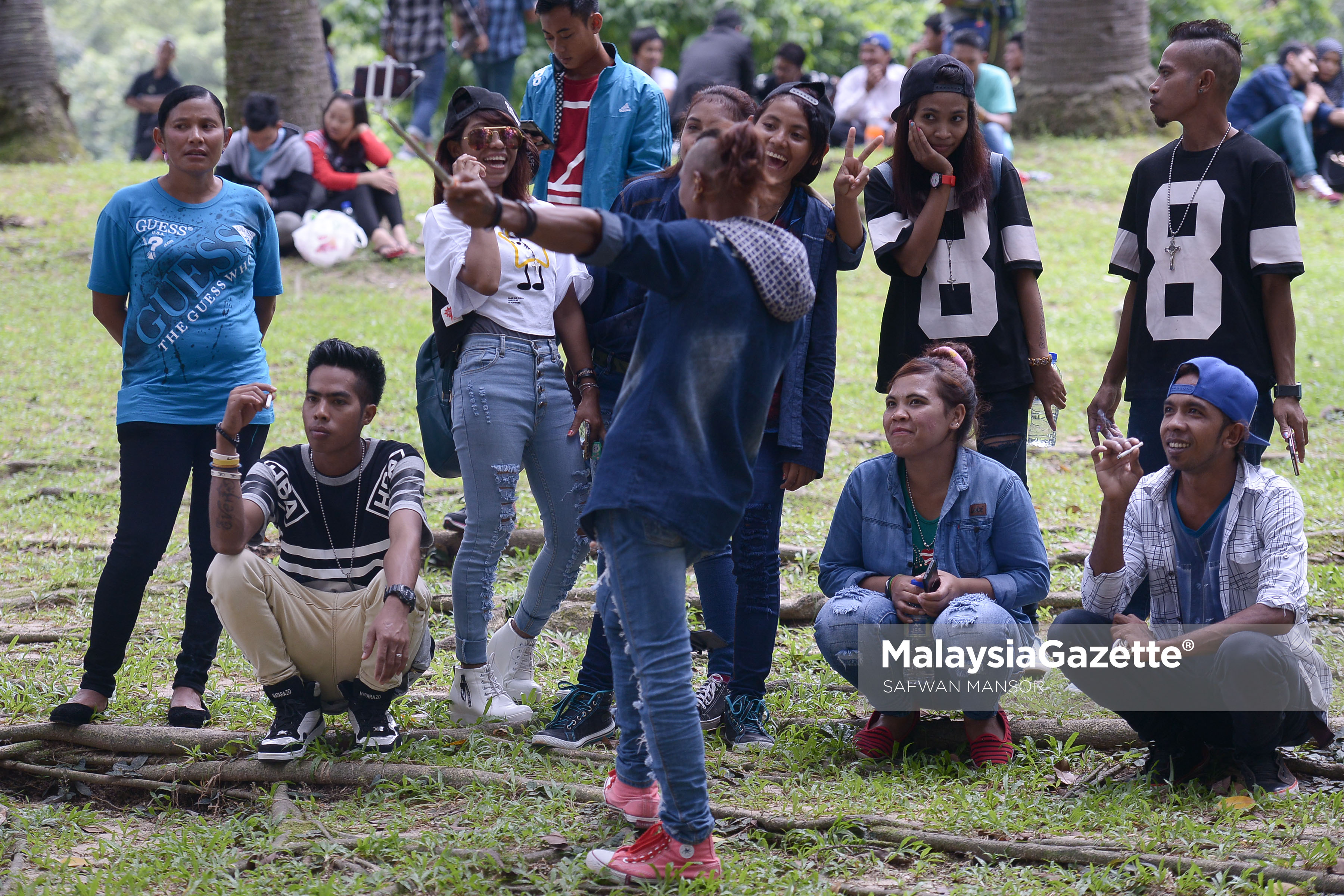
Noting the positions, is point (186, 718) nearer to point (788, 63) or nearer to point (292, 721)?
point (292, 721)

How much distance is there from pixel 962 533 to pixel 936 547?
97 millimetres

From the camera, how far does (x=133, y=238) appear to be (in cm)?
438

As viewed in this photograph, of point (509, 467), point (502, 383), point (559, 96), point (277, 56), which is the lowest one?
point (509, 467)

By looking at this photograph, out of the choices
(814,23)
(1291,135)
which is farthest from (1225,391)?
(814,23)

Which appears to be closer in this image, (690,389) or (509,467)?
(690,389)

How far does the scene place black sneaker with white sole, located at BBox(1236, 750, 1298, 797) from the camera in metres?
3.77

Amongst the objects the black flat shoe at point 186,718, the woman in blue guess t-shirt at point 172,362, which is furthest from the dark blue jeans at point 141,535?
the black flat shoe at point 186,718

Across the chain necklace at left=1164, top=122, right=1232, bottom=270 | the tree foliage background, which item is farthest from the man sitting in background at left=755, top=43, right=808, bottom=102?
the chain necklace at left=1164, top=122, right=1232, bottom=270

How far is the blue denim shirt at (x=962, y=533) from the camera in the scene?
4.14 m

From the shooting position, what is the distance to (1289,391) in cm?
436

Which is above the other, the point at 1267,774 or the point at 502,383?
the point at 502,383

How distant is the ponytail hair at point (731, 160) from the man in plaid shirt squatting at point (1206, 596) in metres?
1.56

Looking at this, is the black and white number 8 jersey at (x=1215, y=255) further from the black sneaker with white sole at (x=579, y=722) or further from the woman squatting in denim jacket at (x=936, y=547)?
the black sneaker with white sole at (x=579, y=722)

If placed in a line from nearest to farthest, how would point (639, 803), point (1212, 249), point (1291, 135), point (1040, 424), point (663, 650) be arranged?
1. point (663, 650)
2. point (639, 803)
3. point (1212, 249)
4. point (1040, 424)
5. point (1291, 135)
